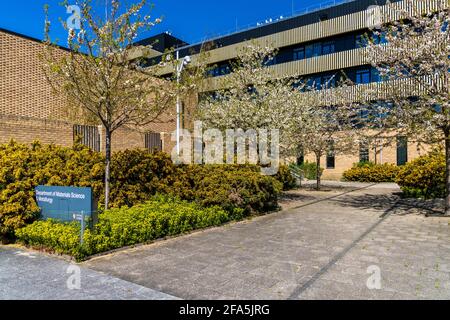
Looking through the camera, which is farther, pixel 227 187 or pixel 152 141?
pixel 152 141

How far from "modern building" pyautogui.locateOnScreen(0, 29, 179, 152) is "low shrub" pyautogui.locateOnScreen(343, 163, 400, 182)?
1887 centimetres

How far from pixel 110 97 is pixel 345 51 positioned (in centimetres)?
2549

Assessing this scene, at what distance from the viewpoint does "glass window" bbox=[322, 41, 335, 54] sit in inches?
1213

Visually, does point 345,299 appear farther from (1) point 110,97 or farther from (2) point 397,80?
(2) point 397,80

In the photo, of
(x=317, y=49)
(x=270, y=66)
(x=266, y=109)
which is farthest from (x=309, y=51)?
(x=266, y=109)

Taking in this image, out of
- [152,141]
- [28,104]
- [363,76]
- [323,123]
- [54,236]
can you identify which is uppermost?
[363,76]

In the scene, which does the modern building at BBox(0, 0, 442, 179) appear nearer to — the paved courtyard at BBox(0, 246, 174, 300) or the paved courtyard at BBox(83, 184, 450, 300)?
the paved courtyard at BBox(83, 184, 450, 300)

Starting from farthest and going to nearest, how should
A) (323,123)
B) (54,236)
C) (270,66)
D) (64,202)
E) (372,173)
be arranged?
(270,66) → (372,173) → (323,123) → (64,202) → (54,236)

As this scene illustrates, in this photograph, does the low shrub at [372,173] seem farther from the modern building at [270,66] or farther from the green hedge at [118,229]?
the green hedge at [118,229]

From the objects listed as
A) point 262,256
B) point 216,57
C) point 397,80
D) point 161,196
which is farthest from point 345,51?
point 262,256

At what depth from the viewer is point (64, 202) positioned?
7.30 metres

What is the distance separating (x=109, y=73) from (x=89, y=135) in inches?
336

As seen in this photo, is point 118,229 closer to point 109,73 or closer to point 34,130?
point 109,73

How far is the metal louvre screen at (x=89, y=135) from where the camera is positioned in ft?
50.2
